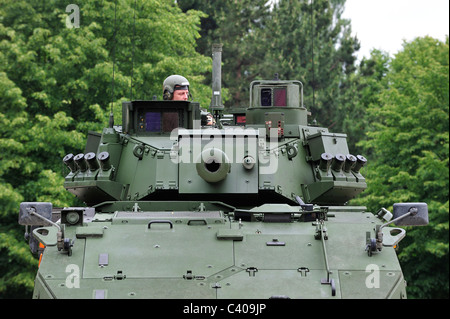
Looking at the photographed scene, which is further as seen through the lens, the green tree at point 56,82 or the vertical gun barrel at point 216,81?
the green tree at point 56,82

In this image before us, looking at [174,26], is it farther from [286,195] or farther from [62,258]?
[62,258]

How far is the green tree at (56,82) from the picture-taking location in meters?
27.4

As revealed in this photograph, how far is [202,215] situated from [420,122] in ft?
72.1

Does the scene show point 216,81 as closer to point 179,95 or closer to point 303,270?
point 179,95

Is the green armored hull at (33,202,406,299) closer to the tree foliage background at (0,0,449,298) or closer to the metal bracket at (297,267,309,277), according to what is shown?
the metal bracket at (297,267,309,277)

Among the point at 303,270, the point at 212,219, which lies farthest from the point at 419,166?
the point at 303,270

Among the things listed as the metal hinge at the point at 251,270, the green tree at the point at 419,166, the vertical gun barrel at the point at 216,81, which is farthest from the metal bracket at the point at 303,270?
the green tree at the point at 419,166

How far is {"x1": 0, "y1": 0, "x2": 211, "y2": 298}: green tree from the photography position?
27.4 metres

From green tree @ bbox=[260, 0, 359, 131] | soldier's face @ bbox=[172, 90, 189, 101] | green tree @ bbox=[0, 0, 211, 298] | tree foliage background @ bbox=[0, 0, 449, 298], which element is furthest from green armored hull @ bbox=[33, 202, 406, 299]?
green tree @ bbox=[260, 0, 359, 131]

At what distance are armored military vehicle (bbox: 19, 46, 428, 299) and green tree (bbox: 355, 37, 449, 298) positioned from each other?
15344 millimetres

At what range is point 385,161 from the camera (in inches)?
1372

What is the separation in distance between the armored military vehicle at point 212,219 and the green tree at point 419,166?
15.3 metres

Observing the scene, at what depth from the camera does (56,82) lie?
28422 millimetres

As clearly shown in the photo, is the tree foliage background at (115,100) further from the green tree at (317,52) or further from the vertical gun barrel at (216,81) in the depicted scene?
the green tree at (317,52)
